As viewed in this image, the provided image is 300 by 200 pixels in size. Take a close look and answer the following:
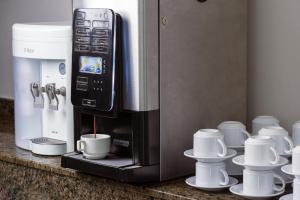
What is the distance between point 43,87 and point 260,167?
755mm

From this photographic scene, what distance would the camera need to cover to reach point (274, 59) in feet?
6.11

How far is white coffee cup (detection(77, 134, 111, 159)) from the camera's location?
5.47 feet

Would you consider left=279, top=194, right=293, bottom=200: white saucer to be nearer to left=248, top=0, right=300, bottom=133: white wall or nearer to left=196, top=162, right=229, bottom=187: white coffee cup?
left=196, top=162, right=229, bottom=187: white coffee cup

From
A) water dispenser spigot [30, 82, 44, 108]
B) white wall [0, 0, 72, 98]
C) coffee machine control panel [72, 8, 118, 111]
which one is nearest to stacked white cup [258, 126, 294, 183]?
coffee machine control panel [72, 8, 118, 111]

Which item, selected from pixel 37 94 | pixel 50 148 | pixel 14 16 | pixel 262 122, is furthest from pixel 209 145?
pixel 14 16

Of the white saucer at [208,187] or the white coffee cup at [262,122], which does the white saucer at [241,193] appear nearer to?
the white saucer at [208,187]

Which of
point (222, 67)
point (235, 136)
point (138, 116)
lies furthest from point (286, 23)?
point (138, 116)

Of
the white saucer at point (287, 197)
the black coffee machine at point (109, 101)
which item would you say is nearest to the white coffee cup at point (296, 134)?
the white saucer at point (287, 197)

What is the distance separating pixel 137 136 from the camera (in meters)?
1.61

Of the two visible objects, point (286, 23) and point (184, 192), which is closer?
point (184, 192)

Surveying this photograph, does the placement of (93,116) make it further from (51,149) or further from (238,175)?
(238,175)

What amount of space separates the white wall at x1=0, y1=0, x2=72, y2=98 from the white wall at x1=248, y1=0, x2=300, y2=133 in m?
0.72

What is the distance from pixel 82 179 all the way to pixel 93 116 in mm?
155

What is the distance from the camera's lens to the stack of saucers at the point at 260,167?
146 cm
